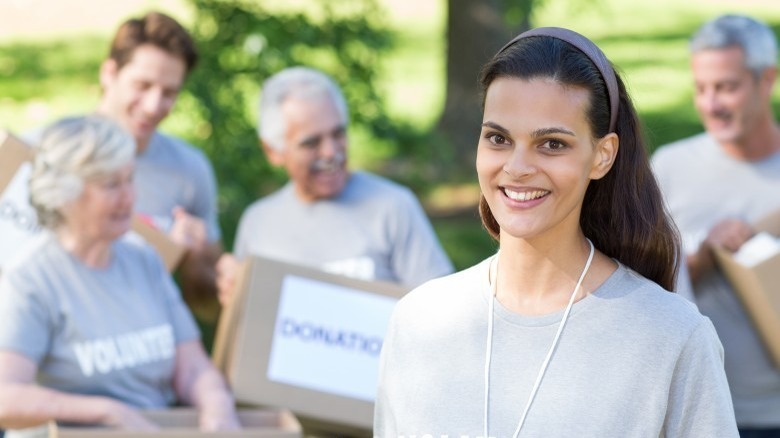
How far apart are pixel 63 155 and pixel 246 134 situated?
2.91 m

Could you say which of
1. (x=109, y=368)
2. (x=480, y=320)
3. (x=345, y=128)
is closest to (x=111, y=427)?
(x=109, y=368)

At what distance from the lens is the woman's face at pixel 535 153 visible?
2123mm

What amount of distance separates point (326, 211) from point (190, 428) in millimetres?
948

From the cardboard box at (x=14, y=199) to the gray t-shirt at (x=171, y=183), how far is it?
53cm

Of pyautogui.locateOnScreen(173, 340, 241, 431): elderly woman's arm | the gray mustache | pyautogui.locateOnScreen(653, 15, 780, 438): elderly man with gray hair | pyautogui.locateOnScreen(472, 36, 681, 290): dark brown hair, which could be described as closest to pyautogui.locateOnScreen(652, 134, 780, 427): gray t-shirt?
pyautogui.locateOnScreen(653, 15, 780, 438): elderly man with gray hair

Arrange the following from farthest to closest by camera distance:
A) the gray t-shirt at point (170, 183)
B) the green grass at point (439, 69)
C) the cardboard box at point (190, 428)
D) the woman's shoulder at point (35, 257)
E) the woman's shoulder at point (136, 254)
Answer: the green grass at point (439, 69) → the gray t-shirt at point (170, 183) → the woman's shoulder at point (136, 254) → the woman's shoulder at point (35, 257) → the cardboard box at point (190, 428)

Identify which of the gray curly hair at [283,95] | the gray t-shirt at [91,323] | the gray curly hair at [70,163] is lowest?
the gray t-shirt at [91,323]

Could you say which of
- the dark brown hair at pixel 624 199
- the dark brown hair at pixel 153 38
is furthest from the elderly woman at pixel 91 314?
the dark brown hair at pixel 624 199

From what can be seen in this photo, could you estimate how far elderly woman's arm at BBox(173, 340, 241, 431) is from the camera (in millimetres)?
4004

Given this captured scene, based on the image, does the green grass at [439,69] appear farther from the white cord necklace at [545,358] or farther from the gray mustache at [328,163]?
the white cord necklace at [545,358]

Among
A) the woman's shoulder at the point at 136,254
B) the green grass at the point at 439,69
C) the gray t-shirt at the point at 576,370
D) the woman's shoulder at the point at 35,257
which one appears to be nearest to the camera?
the gray t-shirt at the point at 576,370

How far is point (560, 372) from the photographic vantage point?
2.14 meters

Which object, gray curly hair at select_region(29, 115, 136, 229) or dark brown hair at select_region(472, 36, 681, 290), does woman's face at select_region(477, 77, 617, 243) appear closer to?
dark brown hair at select_region(472, 36, 681, 290)

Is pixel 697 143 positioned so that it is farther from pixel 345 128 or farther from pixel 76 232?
pixel 76 232
